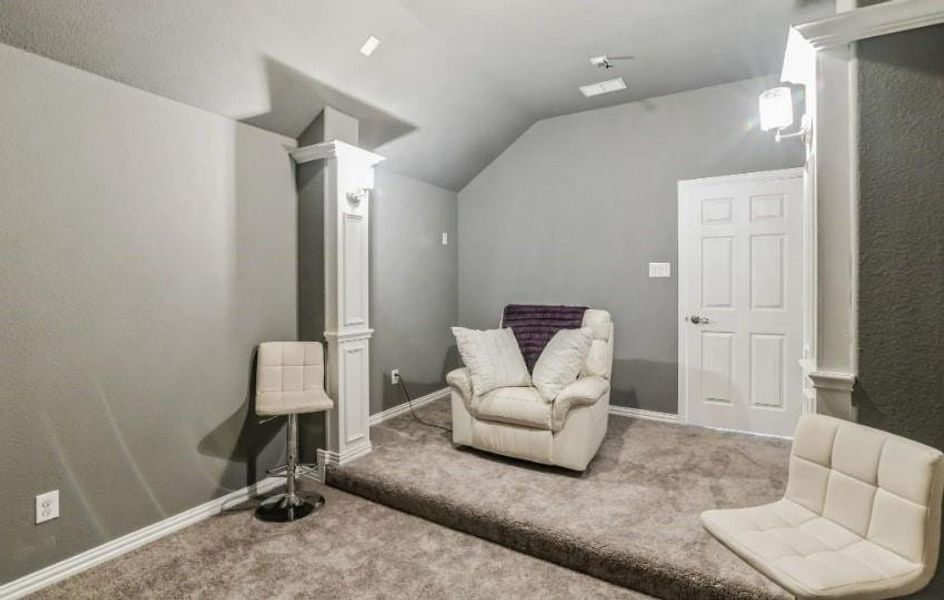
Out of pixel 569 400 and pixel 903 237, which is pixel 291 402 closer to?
pixel 569 400

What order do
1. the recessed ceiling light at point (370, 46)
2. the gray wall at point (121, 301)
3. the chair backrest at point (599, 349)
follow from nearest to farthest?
the gray wall at point (121, 301) < the recessed ceiling light at point (370, 46) < the chair backrest at point (599, 349)

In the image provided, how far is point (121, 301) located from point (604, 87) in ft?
11.1

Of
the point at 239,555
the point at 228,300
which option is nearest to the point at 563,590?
the point at 239,555

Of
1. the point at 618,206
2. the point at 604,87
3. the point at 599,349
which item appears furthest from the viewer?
the point at 618,206

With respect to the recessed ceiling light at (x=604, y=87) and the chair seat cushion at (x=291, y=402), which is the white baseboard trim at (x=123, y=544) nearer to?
the chair seat cushion at (x=291, y=402)

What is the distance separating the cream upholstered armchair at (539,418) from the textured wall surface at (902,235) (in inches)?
52.4

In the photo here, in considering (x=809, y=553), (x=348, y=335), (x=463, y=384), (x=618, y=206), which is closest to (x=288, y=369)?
(x=348, y=335)

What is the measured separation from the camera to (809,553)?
130 centimetres

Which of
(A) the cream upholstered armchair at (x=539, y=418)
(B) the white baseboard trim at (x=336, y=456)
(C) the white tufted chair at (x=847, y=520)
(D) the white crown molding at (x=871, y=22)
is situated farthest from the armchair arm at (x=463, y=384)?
(D) the white crown molding at (x=871, y=22)

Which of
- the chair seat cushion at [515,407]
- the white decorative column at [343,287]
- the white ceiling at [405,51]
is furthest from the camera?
the white decorative column at [343,287]

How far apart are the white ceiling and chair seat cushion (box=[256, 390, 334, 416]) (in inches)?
61.8

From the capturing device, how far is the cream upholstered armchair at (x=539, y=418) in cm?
270

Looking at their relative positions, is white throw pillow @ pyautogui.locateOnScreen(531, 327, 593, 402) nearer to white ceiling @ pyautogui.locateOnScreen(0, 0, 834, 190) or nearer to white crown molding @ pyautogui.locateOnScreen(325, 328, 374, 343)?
white crown molding @ pyautogui.locateOnScreen(325, 328, 374, 343)

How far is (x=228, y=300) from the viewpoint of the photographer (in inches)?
104
